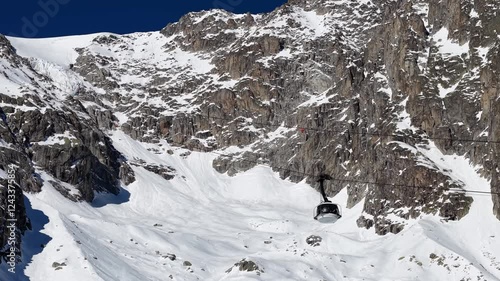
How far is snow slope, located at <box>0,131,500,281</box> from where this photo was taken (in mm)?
101062

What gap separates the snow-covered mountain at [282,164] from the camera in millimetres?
106500

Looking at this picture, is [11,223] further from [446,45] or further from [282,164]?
[446,45]

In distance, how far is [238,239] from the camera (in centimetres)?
12606

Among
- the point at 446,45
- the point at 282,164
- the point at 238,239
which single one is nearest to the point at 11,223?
the point at 238,239

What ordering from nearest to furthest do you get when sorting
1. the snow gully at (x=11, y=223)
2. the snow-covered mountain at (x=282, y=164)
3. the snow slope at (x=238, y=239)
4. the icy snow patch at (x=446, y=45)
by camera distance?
the snow gully at (x=11, y=223), the snow slope at (x=238, y=239), the snow-covered mountain at (x=282, y=164), the icy snow patch at (x=446, y=45)

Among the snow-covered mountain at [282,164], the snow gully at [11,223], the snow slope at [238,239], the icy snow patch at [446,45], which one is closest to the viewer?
the snow gully at [11,223]

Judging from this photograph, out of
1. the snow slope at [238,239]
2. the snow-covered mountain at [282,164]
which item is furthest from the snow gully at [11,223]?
the snow slope at [238,239]

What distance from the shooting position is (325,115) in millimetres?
173125

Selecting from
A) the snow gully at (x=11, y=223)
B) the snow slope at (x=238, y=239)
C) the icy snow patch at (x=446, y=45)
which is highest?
the icy snow patch at (x=446, y=45)

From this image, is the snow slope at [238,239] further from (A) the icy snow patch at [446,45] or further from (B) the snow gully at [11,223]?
(A) the icy snow patch at [446,45]

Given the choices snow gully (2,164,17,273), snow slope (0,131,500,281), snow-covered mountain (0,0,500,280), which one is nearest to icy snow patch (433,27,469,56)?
snow-covered mountain (0,0,500,280)

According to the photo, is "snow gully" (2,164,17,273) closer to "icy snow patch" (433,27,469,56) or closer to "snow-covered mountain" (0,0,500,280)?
"snow-covered mountain" (0,0,500,280)

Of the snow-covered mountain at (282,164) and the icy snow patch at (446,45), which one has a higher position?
the icy snow patch at (446,45)

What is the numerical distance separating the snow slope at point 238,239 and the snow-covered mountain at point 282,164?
1.22ft
